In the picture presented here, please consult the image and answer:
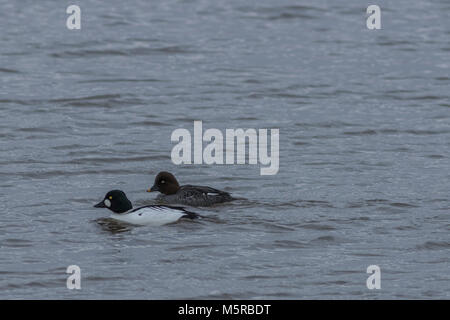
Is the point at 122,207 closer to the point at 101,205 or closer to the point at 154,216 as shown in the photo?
the point at 101,205

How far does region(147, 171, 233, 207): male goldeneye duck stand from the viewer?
16141 mm

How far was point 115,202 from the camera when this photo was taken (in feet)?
50.5

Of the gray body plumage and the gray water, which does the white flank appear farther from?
the gray body plumage

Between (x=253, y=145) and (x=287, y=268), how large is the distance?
6695mm

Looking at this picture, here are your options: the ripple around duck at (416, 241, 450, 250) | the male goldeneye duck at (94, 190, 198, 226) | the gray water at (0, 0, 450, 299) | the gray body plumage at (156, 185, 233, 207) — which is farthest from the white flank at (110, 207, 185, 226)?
the ripple around duck at (416, 241, 450, 250)

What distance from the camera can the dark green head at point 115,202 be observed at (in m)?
15.4

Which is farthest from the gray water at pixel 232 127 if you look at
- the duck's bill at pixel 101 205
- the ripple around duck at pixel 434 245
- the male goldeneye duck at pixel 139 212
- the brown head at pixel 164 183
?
the brown head at pixel 164 183

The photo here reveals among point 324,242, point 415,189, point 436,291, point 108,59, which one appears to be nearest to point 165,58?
point 108,59

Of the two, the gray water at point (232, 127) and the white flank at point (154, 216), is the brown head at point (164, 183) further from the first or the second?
the white flank at point (154, 216)

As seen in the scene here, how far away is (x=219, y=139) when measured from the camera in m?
19.8

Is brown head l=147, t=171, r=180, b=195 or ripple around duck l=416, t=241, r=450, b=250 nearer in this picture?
ripple around duck l=416, t=241, r=450, b=250

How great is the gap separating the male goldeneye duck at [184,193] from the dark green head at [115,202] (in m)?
1.27

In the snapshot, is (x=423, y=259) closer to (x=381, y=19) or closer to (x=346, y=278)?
(x=346, y=278)

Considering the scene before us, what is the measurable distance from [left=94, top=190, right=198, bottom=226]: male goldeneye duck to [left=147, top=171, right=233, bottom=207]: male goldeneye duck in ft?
2.78
